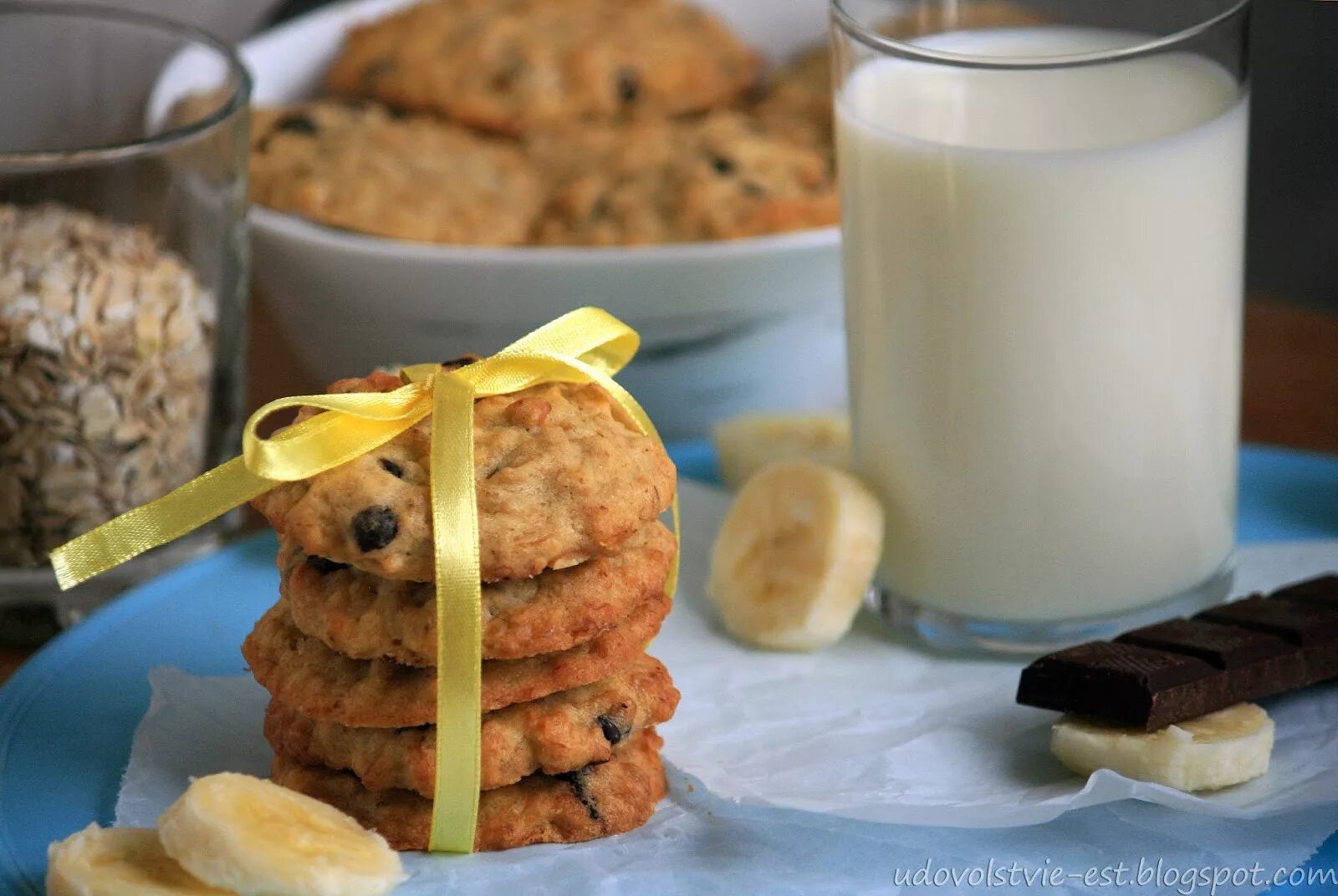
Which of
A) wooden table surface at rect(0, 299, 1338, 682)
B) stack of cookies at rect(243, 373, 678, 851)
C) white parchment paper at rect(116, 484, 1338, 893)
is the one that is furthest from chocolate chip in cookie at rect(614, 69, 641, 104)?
stack of cookies at rect(243, 373, 678, 851)

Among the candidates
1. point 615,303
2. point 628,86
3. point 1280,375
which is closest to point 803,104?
point 628,86

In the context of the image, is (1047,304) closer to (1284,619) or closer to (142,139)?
(1284,619)

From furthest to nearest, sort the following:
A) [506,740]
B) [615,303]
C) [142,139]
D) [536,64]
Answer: [536,64], [615,303], [142,139], [506,740]

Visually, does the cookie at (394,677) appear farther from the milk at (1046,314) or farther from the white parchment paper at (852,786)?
the milk at (1046,314)

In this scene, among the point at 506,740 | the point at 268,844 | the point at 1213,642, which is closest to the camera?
the point at 268,844

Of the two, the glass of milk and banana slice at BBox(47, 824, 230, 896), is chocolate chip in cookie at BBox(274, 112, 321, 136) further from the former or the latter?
banana slice at BBox(47, 824, 230, 896)

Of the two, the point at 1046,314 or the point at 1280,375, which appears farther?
the point at 1280,375

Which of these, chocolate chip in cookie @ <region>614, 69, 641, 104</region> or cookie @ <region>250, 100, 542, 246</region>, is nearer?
cookie @ <region>250, 100, 542, 246</region>
